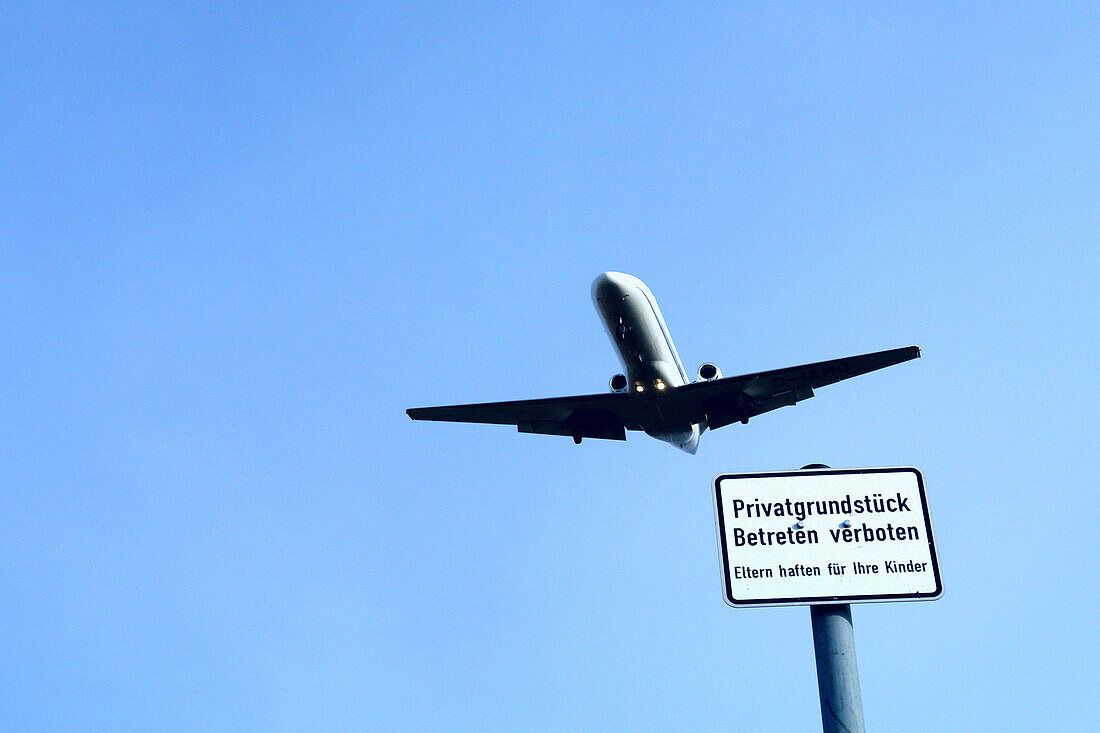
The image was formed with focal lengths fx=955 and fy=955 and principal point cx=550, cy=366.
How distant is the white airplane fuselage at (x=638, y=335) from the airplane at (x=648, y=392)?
51 millimetres

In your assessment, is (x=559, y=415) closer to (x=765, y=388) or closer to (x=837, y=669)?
(x=765, y=388)

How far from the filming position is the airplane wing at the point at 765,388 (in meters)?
49.6

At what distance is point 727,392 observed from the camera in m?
51.6

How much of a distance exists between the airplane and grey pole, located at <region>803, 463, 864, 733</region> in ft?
142

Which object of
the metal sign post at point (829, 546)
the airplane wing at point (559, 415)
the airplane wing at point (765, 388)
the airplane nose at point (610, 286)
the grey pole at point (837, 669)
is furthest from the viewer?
the airplane wing at point (559, 415)

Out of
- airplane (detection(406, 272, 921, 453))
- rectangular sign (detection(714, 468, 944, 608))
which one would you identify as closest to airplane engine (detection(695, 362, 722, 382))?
airplane (detection(406, 272, 921, 453))

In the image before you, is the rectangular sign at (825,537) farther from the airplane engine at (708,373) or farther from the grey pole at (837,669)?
the airplane engine at (708,373)

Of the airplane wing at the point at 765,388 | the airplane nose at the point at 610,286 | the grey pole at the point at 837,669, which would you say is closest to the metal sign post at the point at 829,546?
the grey pole at the point at 837,669

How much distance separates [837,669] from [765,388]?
153 ft

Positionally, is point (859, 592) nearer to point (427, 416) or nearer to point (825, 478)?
point (825, 478)

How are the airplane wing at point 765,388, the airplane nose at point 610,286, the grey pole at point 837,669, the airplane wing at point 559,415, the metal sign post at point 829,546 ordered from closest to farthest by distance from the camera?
the grey pole at point 837,669 < the metal sign post at point 829,546 < the airplane nose at point 610,286 < the airplane wing at point 765,388 < the airplane wing at point 559,415

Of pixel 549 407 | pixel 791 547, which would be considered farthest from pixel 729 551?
pixel 549 407

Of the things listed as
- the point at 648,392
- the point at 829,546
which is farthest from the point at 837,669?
the point at 648,392

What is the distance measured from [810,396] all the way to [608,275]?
43.4ft
